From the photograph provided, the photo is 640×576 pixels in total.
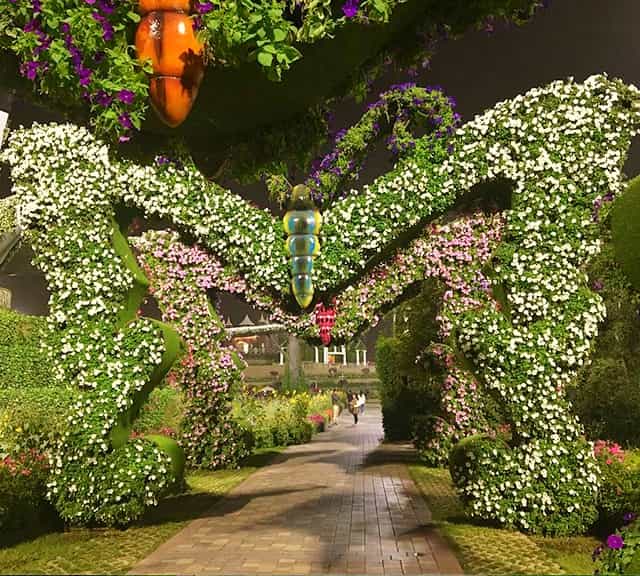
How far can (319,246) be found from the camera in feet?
26.1

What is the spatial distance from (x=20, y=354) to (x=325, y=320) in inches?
479

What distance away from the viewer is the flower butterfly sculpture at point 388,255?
7.65 metres

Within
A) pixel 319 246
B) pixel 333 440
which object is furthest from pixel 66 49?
pixel 333 440

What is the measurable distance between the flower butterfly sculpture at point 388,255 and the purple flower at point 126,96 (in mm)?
2043

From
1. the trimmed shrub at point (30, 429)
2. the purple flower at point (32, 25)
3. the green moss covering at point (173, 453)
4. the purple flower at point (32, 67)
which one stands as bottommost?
the green moss covering at point (173, 453)

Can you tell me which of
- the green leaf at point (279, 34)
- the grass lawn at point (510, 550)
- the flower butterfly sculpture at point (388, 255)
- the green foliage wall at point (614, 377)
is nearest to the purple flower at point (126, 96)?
the green leaf at point (279, 34)

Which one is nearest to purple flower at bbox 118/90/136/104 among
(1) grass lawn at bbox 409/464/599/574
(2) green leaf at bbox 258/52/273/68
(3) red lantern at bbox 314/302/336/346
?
(2) green leaf at bbox 258/52/273/68

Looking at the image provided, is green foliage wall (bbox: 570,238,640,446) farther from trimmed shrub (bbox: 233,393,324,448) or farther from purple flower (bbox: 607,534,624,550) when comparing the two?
purple flower (bbox: 607,534,624,550)

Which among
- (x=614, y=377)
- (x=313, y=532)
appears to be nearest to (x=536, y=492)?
(x=313, y=532)

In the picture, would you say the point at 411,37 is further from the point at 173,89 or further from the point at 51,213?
the point at 51,213

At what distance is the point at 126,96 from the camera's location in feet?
20.5

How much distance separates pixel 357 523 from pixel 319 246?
375 centimetres

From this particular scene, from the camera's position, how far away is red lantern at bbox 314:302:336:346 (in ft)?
27.4

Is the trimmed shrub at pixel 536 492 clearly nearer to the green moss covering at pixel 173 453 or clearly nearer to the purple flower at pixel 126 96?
the green moss covering at pixel 173 453
